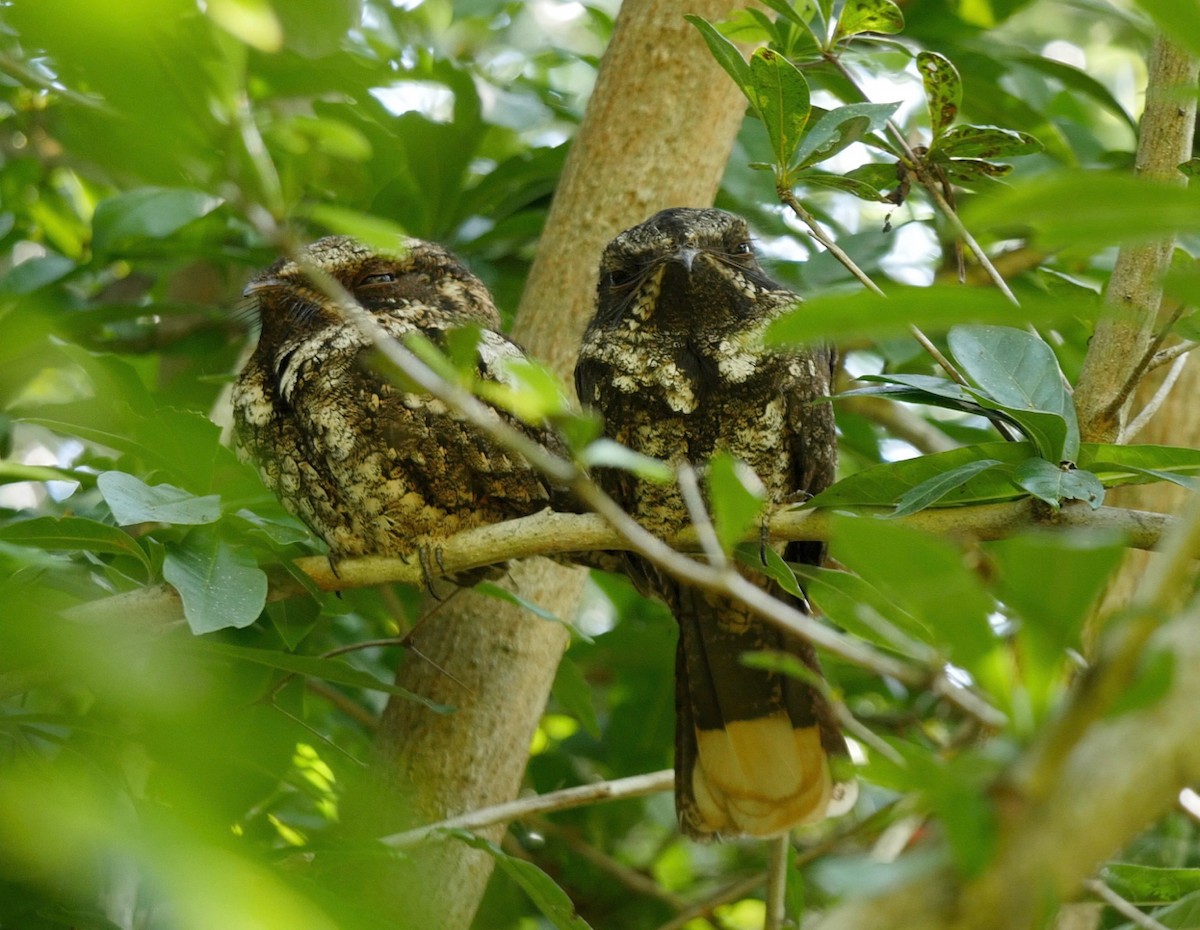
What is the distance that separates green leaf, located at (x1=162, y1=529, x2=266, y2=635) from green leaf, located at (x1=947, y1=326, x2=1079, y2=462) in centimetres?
115

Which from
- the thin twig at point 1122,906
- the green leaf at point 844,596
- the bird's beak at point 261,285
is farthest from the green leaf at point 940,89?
the bird's beak at point 261,285

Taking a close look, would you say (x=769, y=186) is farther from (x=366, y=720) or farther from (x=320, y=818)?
(x=320, y=818)

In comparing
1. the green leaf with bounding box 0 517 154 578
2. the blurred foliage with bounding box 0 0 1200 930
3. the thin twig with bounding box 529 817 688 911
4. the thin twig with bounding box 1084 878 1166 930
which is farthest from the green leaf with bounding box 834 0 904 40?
the thin twig with bounding box 529 817 688 911

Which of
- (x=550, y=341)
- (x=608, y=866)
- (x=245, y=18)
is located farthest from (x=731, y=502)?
(x=608, y=866)

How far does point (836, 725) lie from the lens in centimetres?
261

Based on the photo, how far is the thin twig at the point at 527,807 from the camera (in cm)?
206

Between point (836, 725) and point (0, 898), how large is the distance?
1.67 meters

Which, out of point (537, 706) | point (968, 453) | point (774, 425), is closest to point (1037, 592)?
point (968, 453)

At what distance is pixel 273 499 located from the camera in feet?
7.76

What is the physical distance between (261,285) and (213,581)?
1.06 m

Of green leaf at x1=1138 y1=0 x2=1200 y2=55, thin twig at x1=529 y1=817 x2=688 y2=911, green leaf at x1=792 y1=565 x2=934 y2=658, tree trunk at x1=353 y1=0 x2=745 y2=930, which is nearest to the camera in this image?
green leaf at x1=1138 y1=0 x2=1200 y2=55

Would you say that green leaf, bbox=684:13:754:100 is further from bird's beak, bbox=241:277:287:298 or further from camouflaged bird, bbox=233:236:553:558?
bird's beak, bbox=241:277:287:298

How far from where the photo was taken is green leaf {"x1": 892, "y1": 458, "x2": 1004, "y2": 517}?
64.9 inches

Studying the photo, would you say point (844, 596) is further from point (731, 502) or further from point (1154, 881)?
point (731, 502)
